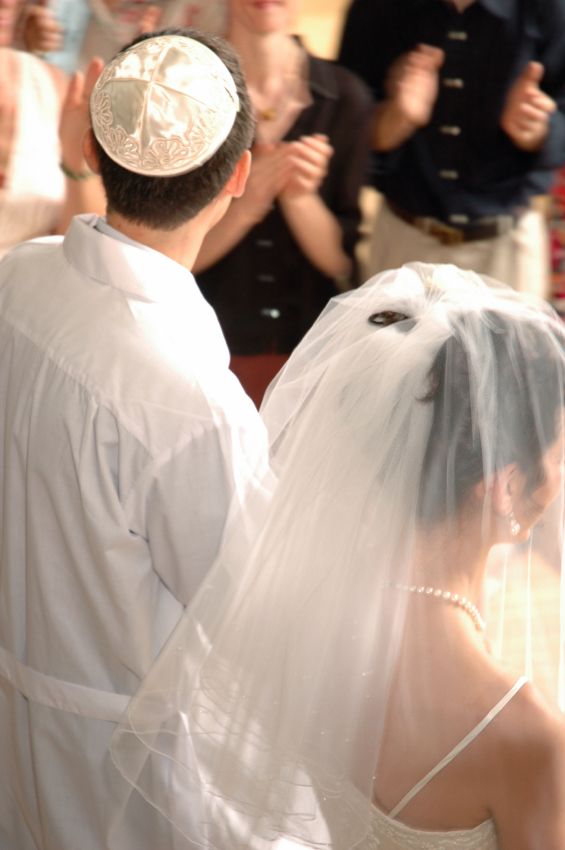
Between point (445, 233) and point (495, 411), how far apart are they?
1.82 metres

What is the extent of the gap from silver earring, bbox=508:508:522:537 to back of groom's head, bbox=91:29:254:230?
1.76ft

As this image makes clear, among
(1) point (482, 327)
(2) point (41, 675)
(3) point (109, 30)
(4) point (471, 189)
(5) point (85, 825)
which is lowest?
(5) point (85, 825)

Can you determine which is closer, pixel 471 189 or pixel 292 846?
pixel 292 846

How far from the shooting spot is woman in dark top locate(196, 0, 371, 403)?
2.65m

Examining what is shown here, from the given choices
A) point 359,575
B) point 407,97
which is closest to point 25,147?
point 407,97

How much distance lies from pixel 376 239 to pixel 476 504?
1.96m

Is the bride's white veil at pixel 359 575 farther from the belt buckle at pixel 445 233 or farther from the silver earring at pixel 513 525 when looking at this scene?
the belt buckle at pixel 445 233

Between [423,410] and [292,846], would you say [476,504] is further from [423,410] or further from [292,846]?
[292,846]

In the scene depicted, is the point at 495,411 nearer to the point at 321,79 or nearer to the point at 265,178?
the point at 265,178

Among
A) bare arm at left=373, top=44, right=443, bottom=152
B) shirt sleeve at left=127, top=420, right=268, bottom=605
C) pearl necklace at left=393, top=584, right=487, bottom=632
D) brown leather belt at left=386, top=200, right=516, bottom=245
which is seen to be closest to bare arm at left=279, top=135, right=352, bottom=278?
bare arm at left=373, top=44, right=443, bottom=152

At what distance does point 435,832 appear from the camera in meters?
1.32

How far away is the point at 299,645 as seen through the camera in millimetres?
1403

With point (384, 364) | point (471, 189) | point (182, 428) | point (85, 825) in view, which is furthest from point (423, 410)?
point (471, 189)

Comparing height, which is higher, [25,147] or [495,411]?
[495,411]
